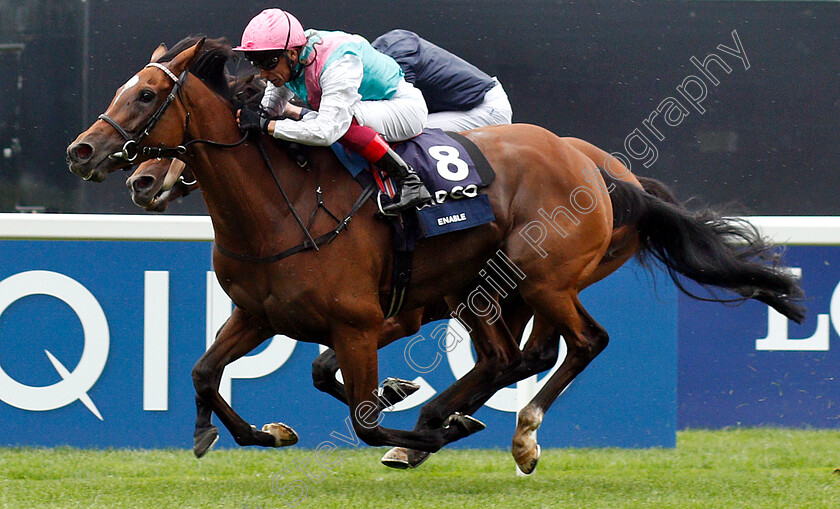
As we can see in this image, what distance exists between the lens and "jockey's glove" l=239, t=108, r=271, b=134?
3.87 meters

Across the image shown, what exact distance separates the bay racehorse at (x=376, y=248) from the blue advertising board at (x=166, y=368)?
2.41ft

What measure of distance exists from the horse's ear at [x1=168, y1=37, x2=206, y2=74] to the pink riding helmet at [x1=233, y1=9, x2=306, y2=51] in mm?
151

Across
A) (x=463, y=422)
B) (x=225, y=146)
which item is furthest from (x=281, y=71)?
(x=463, y=422)

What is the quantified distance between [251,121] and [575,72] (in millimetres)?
2510

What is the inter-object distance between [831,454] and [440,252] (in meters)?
2.54

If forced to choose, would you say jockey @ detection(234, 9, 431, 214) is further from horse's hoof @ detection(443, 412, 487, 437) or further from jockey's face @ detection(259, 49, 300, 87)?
horse's hoof @ detection(443, 412, 487, 437)

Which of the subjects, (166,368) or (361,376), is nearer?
(361,376)

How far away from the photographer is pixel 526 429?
14.4ft

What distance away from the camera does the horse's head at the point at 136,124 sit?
11.5 ft

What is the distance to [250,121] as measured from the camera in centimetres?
388

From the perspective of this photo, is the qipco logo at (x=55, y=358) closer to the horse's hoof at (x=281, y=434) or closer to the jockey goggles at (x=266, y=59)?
the horse's hoof at (x=281, y=434)

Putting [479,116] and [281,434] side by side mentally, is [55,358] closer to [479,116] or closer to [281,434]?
[281,434]

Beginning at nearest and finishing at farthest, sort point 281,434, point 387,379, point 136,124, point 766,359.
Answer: point 136,124
point 281,434
point 387,379
point 766,359

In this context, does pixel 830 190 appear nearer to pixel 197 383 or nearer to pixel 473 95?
pixel 473 95
